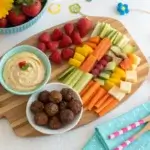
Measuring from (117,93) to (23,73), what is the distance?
277mm

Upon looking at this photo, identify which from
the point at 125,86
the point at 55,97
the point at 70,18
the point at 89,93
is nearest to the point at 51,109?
the point at 55,97

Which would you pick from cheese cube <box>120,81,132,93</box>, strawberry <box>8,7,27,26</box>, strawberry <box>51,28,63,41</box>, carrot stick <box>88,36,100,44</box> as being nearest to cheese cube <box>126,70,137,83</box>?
cheese cube <box>120,81,132,93</box>

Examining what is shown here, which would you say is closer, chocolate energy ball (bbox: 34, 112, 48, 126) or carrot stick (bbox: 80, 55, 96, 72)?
chocolate energy ball (bbox: 34, 112, 48, 126)

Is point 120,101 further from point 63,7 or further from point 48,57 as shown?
point 63,7

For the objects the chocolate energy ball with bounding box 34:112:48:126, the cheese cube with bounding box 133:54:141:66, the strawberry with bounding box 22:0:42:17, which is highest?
the strawberry with bounding box 22:0:42:17

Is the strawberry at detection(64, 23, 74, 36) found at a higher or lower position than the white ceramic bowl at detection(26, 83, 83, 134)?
higher

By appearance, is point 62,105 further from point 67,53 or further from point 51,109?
point 67,53

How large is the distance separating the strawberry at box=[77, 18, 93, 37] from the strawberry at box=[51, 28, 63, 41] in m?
0.06

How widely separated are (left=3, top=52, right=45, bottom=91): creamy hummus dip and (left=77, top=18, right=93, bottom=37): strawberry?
18 cm

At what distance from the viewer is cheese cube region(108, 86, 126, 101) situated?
1160 millimetres

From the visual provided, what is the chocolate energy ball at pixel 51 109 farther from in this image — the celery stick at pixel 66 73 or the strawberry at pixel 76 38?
the strawberry at pixel 76 38

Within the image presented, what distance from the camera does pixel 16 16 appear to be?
1.16 metres

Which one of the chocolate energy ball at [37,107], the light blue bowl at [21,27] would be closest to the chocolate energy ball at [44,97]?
the chocolate energy ball at [37,107]

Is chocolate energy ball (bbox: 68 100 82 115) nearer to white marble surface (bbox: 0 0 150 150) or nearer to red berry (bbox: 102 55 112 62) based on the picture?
white marble surface (bbox: 0 0 150 150)
